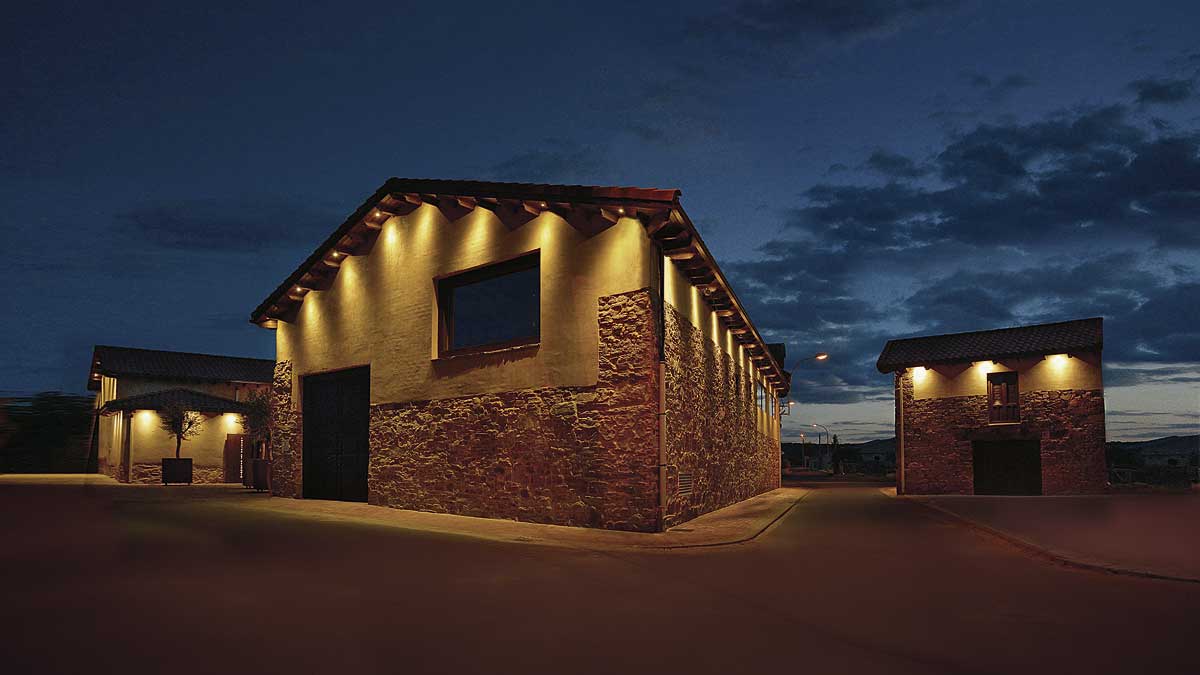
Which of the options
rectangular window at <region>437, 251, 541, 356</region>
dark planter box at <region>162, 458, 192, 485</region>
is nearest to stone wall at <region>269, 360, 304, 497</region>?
rectangular window at <region>437, 251, 541, 356</region>

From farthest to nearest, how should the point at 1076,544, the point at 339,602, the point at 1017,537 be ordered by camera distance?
the point at 1017,537
the point at 1076,544
the point at 339,602

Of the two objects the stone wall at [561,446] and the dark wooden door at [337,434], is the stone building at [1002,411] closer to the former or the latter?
the stone wall at [561,446]

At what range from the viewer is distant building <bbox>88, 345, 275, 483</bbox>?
101ft

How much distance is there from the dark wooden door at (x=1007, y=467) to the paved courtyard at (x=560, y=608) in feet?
65.8

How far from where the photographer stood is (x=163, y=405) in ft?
102

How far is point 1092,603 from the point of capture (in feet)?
22.6

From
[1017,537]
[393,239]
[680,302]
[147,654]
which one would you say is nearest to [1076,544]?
[1017,537]

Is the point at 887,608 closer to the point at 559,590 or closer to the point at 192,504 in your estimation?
the point at 559,590

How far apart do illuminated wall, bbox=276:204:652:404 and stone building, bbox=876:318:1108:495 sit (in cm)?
2087

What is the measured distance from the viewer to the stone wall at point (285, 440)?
20078mm

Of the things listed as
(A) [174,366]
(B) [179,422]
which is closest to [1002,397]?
(B) [179,422]

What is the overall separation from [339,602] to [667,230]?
28.6ft

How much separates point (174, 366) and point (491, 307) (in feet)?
95.1

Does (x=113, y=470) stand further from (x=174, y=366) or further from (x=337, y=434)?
(x=337, y=434)
